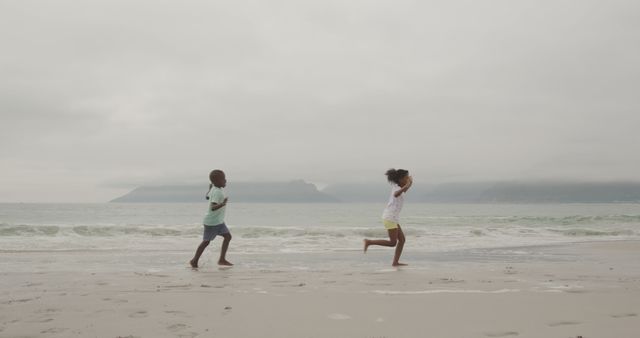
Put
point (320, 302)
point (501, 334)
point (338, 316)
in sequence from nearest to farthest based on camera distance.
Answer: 1. point (501, 334)
2. point (338, 316)
3. point (320, 302)

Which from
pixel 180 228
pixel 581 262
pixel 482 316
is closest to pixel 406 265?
pixel 581 262

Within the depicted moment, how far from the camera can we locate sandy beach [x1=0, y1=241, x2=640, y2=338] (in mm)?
3902

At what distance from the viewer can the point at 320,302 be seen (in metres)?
5.02

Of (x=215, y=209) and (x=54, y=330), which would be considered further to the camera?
(x=215, y=209)

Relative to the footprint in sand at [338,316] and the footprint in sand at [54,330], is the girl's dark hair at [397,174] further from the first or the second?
the footprint in sand at [54,330]

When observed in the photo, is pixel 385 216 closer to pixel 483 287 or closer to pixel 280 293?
pixel 483 287

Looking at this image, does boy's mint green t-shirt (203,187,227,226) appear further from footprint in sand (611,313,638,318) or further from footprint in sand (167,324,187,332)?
footprint in sand (611,313,638,318)

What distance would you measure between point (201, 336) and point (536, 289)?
4.22 metres

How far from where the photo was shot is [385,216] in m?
8.87

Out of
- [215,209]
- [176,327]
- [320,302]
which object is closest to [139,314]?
[176,327]

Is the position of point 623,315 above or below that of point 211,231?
below

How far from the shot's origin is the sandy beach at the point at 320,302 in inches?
154

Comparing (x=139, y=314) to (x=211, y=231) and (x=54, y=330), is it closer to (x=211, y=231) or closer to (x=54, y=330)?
(x=54, y=330)

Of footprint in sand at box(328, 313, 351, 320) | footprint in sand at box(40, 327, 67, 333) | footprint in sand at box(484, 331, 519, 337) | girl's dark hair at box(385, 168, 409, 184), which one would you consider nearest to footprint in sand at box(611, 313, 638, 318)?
footprint in sand at box(484, 331, 519, 337)
